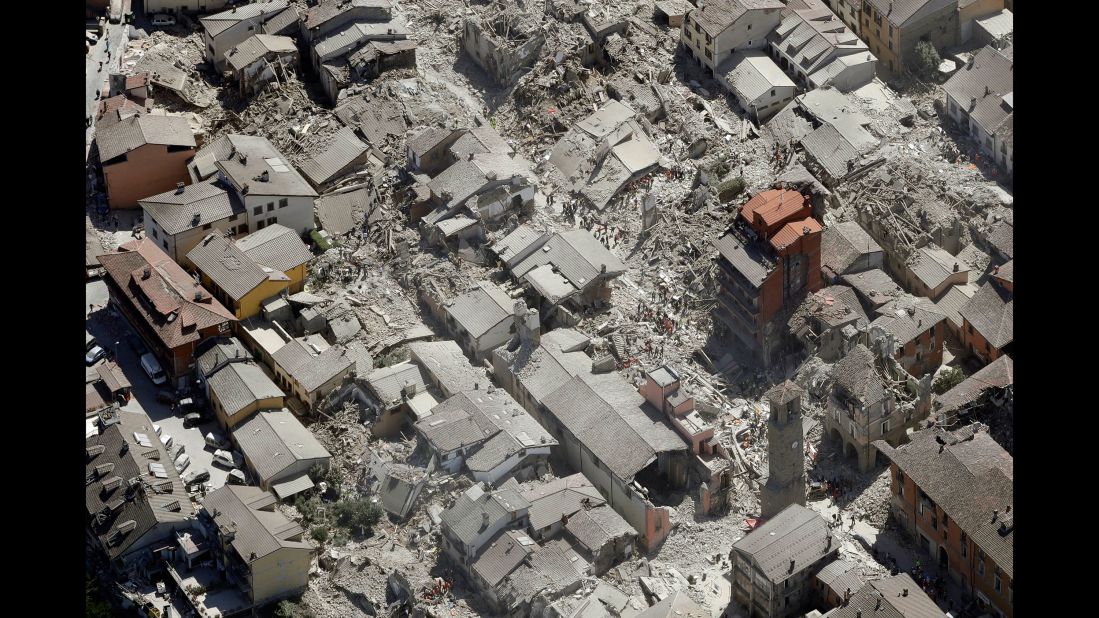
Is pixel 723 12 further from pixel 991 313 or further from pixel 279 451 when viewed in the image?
pixel 279 451

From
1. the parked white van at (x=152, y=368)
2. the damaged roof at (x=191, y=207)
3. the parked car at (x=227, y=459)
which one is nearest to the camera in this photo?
the parked car at (x=227, y=459)

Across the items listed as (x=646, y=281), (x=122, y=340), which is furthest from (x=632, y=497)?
(x=122, y=340)

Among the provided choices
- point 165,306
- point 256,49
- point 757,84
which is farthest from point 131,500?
point 757,84

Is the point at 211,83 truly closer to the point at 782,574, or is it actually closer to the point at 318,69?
the point at 318,69

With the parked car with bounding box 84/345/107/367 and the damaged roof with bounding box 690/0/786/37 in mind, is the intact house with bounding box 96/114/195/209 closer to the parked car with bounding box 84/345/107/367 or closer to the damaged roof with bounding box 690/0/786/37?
the parked car with bounding box 84/345/107/367

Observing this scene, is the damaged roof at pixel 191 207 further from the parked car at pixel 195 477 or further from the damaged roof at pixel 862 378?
the damaged roof at pixel 862 378

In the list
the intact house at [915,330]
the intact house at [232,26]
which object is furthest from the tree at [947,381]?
the intact house at [232,26]
